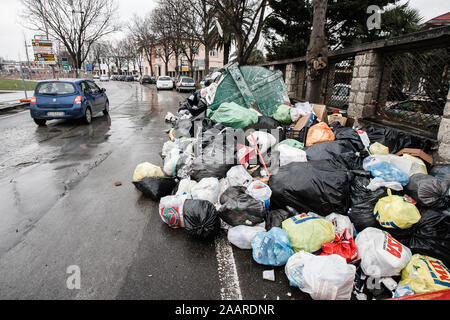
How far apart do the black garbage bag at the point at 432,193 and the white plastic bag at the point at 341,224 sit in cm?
72

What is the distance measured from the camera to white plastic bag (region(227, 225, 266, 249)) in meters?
2.62

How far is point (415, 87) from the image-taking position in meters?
4.33

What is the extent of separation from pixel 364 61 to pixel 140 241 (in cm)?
503

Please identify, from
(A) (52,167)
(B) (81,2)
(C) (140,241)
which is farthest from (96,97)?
(B) (81,2)

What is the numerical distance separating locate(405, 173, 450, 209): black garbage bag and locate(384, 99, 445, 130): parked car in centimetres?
184

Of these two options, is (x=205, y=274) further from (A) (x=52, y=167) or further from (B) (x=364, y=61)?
(B) (x=364, y=61)

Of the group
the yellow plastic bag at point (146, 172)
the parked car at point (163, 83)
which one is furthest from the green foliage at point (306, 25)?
the yellow plastic bag at point (146, 172)

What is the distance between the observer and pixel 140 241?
2.74 metres

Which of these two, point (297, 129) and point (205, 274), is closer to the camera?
point (205, 274)

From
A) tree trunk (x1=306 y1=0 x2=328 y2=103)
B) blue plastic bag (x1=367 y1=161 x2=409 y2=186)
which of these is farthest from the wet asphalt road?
tree trunk (x1=306 y1=0 x2=328 y2=103)

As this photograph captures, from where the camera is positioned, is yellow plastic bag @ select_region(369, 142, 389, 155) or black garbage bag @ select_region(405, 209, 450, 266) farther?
yellow plastic bag @ select_region(369, 142, 389, 155)

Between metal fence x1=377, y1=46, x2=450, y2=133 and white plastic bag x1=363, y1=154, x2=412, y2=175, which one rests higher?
metal fence x1=377, y1=46, x2=450, y2=133

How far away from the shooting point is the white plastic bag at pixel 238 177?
3338mm

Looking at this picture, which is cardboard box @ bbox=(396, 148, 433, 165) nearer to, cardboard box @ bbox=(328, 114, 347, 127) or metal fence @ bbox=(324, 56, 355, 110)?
cardboard box @ bbox=(328, 114, 347, 127)
